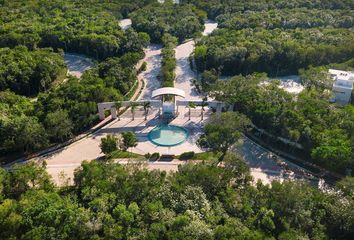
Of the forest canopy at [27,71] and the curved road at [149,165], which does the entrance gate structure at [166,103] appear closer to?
the curved road at [149,165]

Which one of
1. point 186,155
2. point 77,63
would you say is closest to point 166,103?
point 186,155

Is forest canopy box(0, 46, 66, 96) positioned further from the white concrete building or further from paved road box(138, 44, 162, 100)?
the white concrete building

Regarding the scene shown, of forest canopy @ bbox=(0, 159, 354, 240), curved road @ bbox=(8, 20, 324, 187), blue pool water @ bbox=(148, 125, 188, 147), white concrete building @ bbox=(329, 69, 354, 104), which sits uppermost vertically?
white concrete building @ bbox=(329, 69, 354, 104)

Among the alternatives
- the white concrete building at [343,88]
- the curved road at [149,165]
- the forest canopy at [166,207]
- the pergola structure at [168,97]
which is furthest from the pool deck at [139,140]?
the white concrete building at [343,88]

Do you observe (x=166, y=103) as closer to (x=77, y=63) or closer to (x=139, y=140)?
(x=139, y=140)

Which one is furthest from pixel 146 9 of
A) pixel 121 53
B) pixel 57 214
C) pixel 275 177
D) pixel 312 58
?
pixel 57 214

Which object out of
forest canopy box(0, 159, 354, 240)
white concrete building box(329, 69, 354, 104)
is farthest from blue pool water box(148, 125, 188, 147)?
white concrete building box(329, 69, 354, 104)
